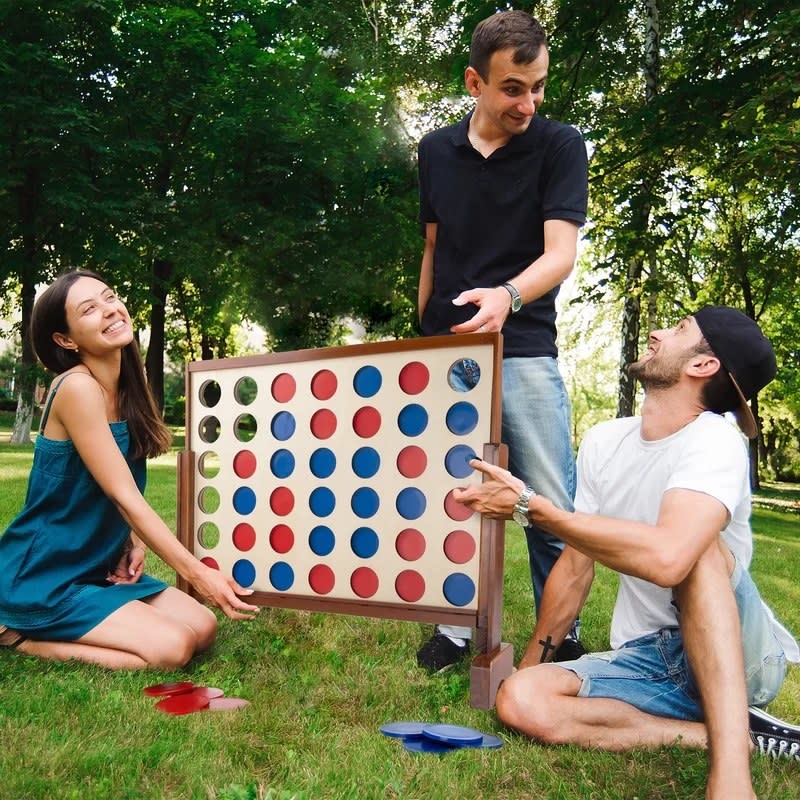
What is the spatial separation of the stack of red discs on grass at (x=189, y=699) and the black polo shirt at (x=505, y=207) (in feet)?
5.63

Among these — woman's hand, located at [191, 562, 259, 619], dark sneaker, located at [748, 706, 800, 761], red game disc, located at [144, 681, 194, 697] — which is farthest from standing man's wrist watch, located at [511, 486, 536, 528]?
red game disc, located at [144, 681, 194, 697]

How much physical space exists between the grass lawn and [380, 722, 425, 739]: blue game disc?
45 millimetres

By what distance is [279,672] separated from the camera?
3.30m

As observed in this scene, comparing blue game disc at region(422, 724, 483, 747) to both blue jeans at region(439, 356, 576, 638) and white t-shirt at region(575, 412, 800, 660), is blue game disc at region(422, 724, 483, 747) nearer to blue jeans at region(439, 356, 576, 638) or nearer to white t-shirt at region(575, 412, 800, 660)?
white t-shirt at region(575, 412, 800, 660)

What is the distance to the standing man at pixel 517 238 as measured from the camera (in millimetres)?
3338

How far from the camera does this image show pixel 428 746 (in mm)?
2553

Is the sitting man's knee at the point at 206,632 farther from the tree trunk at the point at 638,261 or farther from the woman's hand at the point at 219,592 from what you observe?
the tree trunk at the point at 638,261

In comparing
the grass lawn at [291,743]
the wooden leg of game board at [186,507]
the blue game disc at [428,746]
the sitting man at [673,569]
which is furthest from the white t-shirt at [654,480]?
the wooden leg of game board at [186,507]

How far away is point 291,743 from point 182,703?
481 mm

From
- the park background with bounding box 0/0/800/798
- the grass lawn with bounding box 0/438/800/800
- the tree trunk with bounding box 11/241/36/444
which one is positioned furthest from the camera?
the tree trunk with bounding box 11/241/36/444

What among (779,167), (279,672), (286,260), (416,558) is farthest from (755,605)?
(286,260)

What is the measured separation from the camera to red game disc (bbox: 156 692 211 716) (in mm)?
2779

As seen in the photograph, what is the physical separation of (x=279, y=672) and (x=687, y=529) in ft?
5.68

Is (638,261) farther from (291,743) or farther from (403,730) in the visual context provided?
(291,743)
